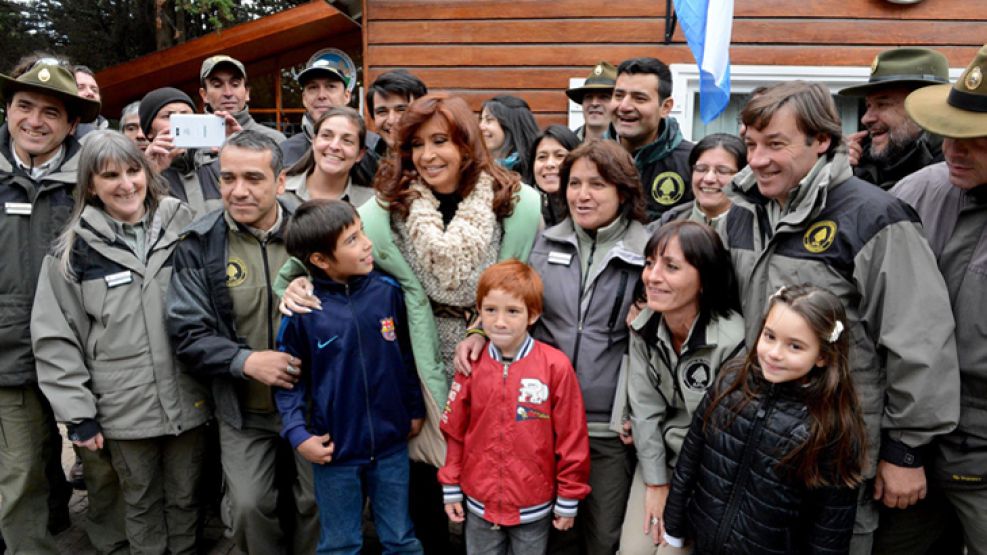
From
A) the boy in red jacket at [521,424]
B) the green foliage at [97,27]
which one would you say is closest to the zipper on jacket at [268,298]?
the boy in red jacket at [521,424]

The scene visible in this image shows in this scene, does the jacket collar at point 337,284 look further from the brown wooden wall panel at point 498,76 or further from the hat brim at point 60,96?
the brown wooden wall panel at point 498,76

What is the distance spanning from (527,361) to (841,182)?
4.22ft

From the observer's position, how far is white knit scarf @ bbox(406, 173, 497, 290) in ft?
9.04

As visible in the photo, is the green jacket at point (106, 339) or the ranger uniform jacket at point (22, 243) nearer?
the green jacket at point (106, 339)

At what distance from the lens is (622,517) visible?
2783mm

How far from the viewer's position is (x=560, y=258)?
282cm

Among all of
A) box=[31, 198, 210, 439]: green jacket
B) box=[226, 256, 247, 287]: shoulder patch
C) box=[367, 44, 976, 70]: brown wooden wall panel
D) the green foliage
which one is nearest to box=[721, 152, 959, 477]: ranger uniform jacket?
box=[226, 256, 247, 287]: shoulder patch

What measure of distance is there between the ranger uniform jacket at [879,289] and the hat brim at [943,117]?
0.29 meters

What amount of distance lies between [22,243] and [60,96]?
75 cm

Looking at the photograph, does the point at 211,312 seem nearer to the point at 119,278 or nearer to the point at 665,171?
the point at 119,278

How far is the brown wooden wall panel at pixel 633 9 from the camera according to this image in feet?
19.7

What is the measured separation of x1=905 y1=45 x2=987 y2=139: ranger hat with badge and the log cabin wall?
4.04 meters

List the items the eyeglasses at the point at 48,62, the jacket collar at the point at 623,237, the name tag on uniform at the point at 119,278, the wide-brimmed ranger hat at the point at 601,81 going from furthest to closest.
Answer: the wide-brimmed ranger hat at the point at 601,81 → the eyeglasses at the point at 48,62 → the name tag on uniform at the point at 119,278 → the jacket collar at the point at 623,237

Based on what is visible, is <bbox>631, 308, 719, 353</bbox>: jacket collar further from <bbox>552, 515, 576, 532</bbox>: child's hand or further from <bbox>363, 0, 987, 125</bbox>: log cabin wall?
<bbox>363, 0, 987, 125</bbox>: log cabin wall
